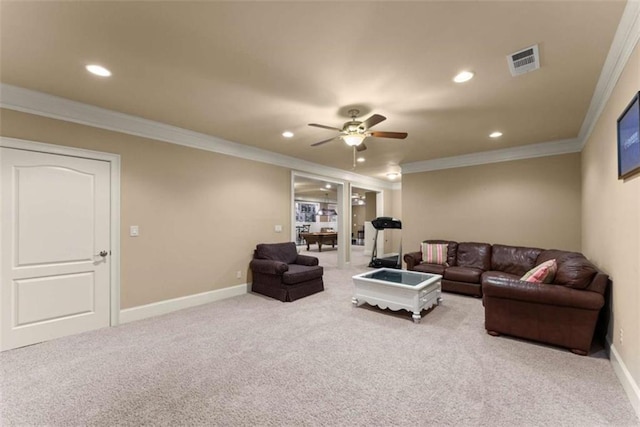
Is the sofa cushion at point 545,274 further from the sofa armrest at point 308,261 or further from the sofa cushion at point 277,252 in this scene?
the sofa cushion at point 277,252

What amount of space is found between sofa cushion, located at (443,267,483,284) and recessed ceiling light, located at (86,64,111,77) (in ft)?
17.7

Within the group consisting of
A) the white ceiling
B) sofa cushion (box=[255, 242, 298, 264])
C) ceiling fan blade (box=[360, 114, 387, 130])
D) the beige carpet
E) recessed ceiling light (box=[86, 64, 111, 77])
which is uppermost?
recessed ceiling light (box=[86, 64, 111, 77])

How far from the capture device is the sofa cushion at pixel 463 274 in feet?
15.2

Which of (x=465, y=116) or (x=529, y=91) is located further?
(x=465, y=116)

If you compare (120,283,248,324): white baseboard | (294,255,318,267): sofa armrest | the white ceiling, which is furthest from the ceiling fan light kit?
(120,283,248,324): white baseboard

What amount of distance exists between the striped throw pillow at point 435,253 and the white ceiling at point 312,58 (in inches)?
104

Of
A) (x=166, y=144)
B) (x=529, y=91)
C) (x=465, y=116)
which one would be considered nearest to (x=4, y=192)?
(x=166, y=144)

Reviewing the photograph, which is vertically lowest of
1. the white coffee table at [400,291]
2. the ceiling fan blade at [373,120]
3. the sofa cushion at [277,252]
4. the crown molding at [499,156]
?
the white coffee table at [400,291]

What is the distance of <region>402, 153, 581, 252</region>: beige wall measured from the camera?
15.6 ft

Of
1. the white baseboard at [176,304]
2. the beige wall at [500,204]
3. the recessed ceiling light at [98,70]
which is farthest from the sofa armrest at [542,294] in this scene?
the recessed ceiling light at [98,70]

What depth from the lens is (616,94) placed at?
8.07ft

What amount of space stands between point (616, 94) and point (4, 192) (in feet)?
19.6

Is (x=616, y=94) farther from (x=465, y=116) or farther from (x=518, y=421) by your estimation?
(x=518, y=421)

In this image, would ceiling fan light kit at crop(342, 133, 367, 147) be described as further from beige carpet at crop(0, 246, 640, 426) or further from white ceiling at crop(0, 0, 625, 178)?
beige carpet at crop(0, 246, 640, 426)
